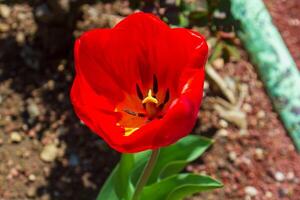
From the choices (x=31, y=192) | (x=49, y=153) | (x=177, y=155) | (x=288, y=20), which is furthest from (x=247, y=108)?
(x=31, y=192)

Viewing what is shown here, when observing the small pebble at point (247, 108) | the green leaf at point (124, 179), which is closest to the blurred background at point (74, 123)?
the small pebble at point (247, 108)

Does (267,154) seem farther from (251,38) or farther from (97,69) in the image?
(97,69)

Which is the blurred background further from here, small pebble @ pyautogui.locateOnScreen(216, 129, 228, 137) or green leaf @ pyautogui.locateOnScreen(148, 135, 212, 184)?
green leaf @ pyautogui.locateOnScreen(148, 135, 212, 184)

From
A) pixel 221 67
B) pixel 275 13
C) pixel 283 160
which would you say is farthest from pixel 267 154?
pixel 275 13

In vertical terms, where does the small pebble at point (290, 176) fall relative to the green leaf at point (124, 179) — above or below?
below

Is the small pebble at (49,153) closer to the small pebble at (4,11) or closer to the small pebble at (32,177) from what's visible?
the small pebble at (32,177)
